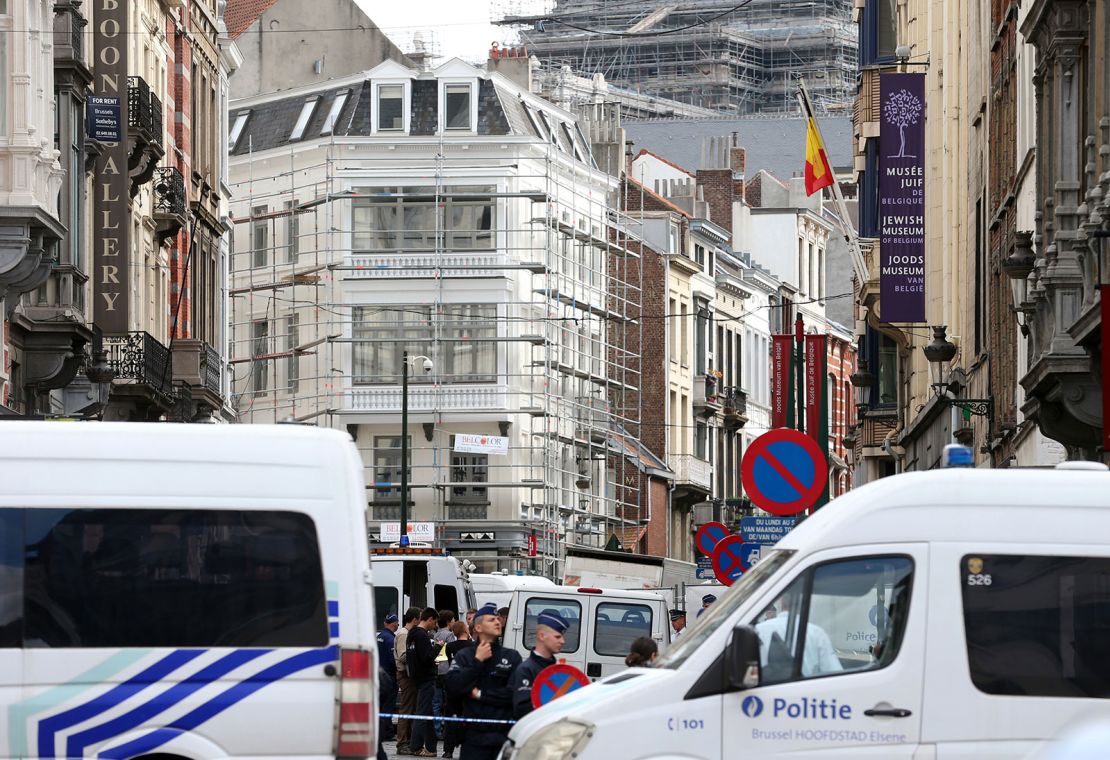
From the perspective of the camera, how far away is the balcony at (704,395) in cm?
9050

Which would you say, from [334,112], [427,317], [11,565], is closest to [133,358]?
[427,317]

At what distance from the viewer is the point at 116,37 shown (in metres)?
40.9

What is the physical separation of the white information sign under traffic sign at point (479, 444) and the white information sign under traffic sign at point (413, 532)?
4.76 m

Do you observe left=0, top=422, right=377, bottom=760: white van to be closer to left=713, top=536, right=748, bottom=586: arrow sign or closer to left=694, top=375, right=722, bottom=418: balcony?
left=713, top=536, right=748, bottom=586: arrow sign

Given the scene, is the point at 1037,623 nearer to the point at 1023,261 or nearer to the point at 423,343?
the point at 1023,261

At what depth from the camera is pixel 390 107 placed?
225ft

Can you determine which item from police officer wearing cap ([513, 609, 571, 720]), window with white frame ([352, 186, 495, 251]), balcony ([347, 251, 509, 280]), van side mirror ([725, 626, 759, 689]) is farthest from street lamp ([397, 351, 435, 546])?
van side mirror ([725, 626, 759, 689])

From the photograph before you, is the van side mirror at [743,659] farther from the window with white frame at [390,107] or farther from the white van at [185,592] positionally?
the window with white frame at [390,107]

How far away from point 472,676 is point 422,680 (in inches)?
440

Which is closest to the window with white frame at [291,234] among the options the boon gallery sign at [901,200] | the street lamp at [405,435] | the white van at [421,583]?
the street lamp at [405,435]

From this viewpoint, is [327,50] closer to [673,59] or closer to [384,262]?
[384,262]

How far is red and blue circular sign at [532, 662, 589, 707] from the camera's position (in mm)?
15005

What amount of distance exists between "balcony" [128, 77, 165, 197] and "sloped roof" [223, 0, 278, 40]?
31.0 metres

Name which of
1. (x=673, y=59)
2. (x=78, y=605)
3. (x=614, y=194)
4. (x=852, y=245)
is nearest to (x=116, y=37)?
(x=852, y=245)
